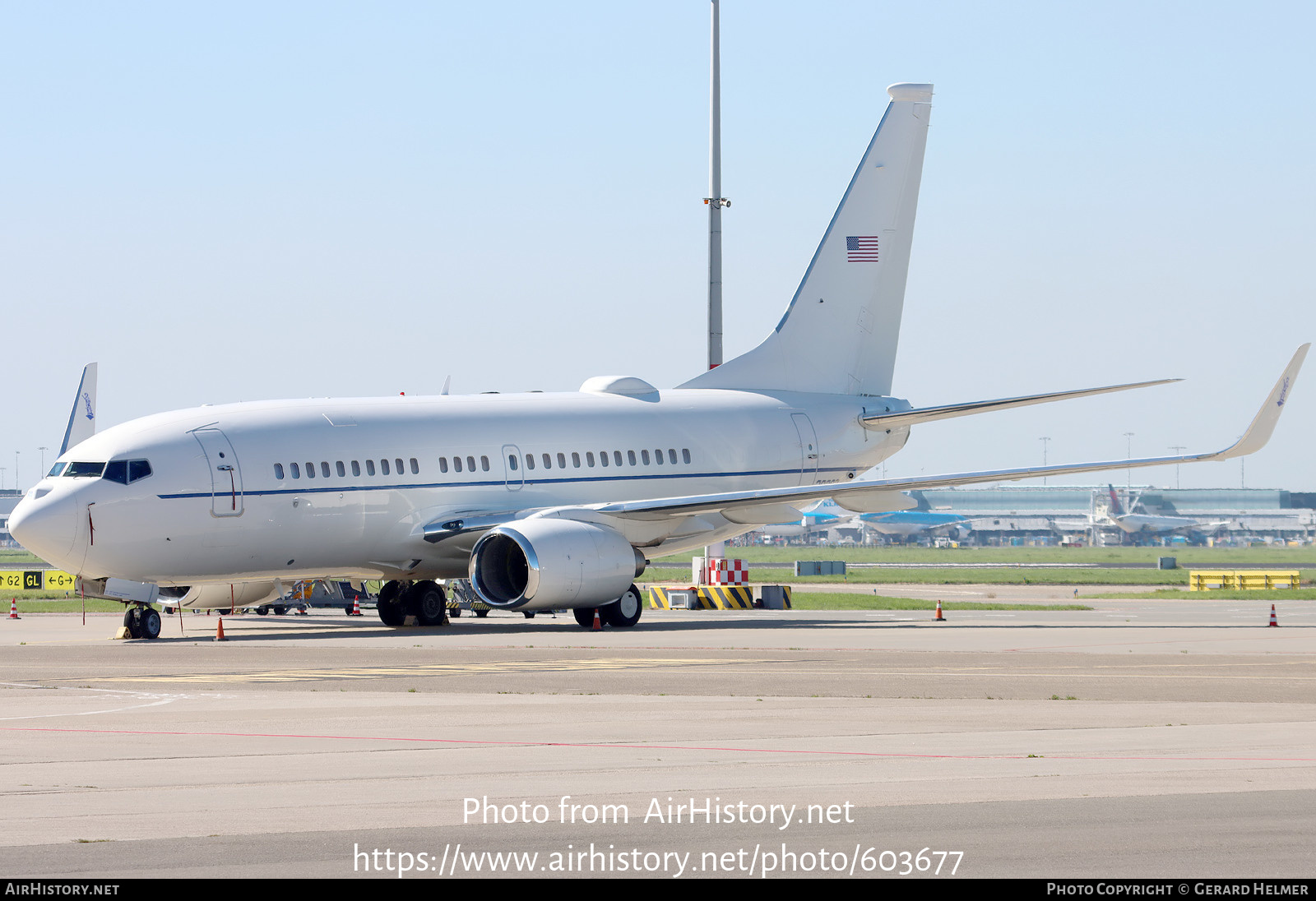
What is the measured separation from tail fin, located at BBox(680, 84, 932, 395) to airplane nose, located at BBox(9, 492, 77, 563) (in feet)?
53.2

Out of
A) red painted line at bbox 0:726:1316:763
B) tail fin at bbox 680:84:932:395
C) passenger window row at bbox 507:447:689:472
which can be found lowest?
red painted line at bbox 0:726:1316:763

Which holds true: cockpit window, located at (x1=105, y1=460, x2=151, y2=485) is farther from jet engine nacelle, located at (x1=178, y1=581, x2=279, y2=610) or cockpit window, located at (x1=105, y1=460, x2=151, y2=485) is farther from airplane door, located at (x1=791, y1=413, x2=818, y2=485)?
airplane door, located at (x1=791, y1=413, x2=818, y2=485)

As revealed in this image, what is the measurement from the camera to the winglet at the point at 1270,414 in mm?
35031

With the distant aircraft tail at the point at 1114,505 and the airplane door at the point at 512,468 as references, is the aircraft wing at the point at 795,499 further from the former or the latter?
the distant aircraft tail at the point at 1114,505

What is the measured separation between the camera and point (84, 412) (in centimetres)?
6138

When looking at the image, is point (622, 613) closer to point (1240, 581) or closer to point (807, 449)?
point (807, 449)

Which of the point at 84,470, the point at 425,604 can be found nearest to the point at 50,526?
the point at 84,470

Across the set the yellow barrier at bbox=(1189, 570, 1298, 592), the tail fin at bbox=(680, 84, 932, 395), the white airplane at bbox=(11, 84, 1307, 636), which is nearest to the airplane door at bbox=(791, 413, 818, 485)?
the white airplane at bbox=(11, 84, 1307, 636)

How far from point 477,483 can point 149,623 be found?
23.7ft

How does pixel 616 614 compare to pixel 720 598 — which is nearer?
pixel 616 614

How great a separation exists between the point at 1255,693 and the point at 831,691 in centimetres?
457

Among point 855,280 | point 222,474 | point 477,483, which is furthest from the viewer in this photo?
point 855,280

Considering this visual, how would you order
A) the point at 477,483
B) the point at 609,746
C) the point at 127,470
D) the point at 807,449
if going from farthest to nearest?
the point at 807,449
the point at 477,483
the point at 127,470
the point at 609,746

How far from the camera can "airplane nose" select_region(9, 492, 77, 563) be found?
3225 centimetres
